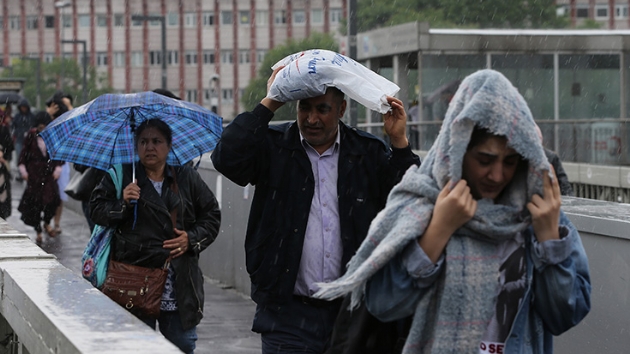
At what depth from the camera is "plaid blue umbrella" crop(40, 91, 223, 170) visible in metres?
6.56

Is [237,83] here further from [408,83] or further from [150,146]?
[150,146]

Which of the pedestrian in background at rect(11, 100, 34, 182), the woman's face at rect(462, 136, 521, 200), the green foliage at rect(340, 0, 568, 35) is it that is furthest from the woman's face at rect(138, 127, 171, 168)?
the green foliage at rect(340, 0, 568, 35)

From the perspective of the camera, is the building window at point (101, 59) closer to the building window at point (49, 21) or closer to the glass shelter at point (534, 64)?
the building window at point (49, 21)

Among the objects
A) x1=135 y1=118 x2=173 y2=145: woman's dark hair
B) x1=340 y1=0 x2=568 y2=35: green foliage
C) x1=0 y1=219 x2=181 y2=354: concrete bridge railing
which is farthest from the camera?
x1=340 y1=0 x2=568 y2=35: green foliage

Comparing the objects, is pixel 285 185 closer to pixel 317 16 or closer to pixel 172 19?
pixel 317 16

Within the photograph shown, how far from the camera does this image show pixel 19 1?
109500 millimetres

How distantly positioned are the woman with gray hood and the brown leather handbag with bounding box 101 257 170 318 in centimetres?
284

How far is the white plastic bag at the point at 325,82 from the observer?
4387mm

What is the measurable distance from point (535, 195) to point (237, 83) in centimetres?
10932

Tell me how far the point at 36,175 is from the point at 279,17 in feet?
317

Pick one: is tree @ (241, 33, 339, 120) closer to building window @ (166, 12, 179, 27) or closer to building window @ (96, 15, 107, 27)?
building window @ (166, 12, 179, 27)

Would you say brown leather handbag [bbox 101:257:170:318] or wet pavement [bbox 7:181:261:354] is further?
wet pavement [bbox 7:181:261:354]

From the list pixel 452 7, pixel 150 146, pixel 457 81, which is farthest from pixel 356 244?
pixel 452 7

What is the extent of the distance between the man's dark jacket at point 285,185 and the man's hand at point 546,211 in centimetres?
135
